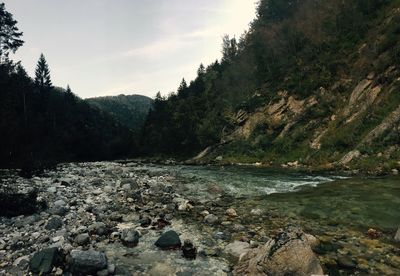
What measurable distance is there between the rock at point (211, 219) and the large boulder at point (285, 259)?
358cm

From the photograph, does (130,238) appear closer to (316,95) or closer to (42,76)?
(316,95)

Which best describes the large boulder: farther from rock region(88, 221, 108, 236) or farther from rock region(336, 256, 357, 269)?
rock region(88, 221, 108, 236)

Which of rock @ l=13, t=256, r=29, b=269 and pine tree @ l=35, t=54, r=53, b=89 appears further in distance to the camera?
pine tree @ l=35, t=54, r=53, b=89

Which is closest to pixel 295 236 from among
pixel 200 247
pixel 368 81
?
pixel 200 247

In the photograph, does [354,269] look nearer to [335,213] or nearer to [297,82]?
[335,213]

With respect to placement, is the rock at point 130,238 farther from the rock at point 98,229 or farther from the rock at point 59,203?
the rock at point 59,203

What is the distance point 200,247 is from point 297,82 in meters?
37.8

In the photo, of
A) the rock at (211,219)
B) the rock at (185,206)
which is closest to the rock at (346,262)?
the rock at (211,219)

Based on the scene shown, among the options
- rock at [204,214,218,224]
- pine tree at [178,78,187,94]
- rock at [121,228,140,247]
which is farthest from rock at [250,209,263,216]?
pine tree at [178,78,187,94]

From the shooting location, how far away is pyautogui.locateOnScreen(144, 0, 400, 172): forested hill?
83.5 feet

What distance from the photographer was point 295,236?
6.20m

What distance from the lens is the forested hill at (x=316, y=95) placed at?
1002 inches

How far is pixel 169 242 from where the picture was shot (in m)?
7.83

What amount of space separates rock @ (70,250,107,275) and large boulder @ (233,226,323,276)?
2.59m
